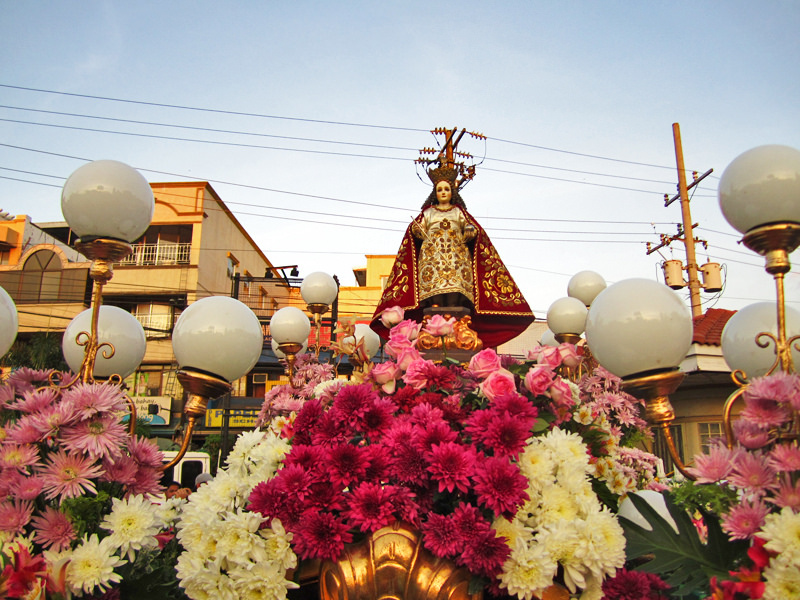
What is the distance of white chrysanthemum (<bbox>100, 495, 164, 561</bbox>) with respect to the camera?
225 centimetres

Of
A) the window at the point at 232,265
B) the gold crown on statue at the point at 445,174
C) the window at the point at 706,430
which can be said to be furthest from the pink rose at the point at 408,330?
the window at the point at 232,265

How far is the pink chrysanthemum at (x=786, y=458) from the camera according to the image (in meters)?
1.65

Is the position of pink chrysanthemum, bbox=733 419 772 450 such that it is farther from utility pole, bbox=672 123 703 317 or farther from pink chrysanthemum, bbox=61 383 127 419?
utility pole, bbox=672 123 703 317

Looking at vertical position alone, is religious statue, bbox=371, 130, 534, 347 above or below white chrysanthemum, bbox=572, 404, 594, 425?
above

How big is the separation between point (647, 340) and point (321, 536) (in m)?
1.47

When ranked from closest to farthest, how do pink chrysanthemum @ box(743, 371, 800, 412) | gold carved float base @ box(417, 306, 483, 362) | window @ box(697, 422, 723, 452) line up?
pink chrysanthemum @ box(743, 371, 800, 412), gold carved float base @ box(417, 306, 483, 362), window @ box(697, 422, 723, 452)

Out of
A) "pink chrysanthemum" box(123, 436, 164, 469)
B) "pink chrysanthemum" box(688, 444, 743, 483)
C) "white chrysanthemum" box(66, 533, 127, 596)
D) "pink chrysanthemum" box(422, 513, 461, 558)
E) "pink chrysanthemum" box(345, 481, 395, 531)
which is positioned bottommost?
"white chrysanthemum" box(66, 533, 127, 596)

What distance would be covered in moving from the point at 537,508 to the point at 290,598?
0.94m

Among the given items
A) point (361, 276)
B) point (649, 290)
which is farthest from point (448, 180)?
point (361, 276)

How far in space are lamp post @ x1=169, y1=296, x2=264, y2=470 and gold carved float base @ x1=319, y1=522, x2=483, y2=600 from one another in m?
1.18

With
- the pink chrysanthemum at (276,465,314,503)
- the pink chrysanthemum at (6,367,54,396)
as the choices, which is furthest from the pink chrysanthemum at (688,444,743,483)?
the pink chrysanthemum at (6,367,54,396)

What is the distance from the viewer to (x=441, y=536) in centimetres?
191

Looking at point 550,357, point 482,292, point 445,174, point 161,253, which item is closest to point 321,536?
point 550,357

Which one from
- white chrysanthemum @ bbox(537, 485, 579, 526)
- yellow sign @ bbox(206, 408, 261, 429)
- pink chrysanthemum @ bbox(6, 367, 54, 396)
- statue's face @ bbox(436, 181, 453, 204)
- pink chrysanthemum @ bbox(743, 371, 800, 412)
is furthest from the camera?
yellow sign @ bbox(206, 408, 261, 429)
